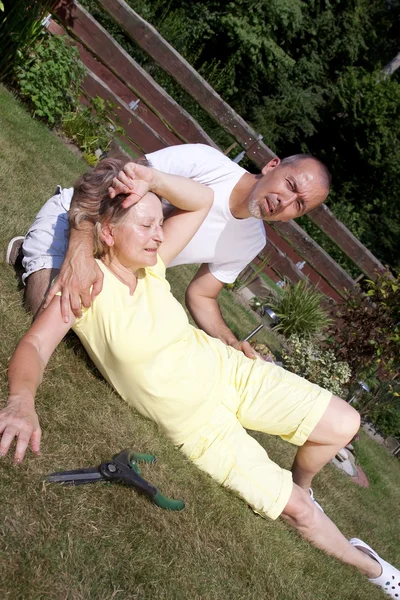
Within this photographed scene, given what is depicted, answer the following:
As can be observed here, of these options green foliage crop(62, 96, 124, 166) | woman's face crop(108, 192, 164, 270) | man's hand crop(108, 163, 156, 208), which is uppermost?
man's hand crop(108, 163, 156, 208)

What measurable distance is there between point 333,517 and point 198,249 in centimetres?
189

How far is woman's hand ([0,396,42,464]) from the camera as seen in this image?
6.66 ft

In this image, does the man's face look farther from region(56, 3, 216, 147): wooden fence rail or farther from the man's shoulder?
region(56, 3, 216, 147): wooden fence rail

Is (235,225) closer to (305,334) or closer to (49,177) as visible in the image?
(49,177)

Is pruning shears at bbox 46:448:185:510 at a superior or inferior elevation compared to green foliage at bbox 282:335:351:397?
superior

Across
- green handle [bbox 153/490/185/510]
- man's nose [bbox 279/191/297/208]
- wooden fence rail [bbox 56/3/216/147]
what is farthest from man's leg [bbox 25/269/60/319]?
wooden fence rail [bbox 56/3/216/147]

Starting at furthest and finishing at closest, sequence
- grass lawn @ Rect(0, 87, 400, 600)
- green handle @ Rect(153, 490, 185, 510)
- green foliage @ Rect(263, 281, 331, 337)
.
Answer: green foliage @ Rect(263, 281, 331, 337) → green handle @ Rect(153, 490, 185, 510) → grass lawn @ Rect(0, 87, 400, 600)

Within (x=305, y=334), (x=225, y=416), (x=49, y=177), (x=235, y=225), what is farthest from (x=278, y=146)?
(x=225, y=416)

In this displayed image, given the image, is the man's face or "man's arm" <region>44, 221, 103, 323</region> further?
A: the man's face

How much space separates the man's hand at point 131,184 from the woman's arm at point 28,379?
1.69 feet

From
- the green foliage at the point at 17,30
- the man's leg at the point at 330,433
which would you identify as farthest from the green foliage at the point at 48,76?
the man's leg at the point at 330,433

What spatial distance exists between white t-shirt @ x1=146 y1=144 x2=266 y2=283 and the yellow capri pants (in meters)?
0.96

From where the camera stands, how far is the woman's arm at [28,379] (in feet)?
6.78

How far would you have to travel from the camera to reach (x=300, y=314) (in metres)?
8.15
